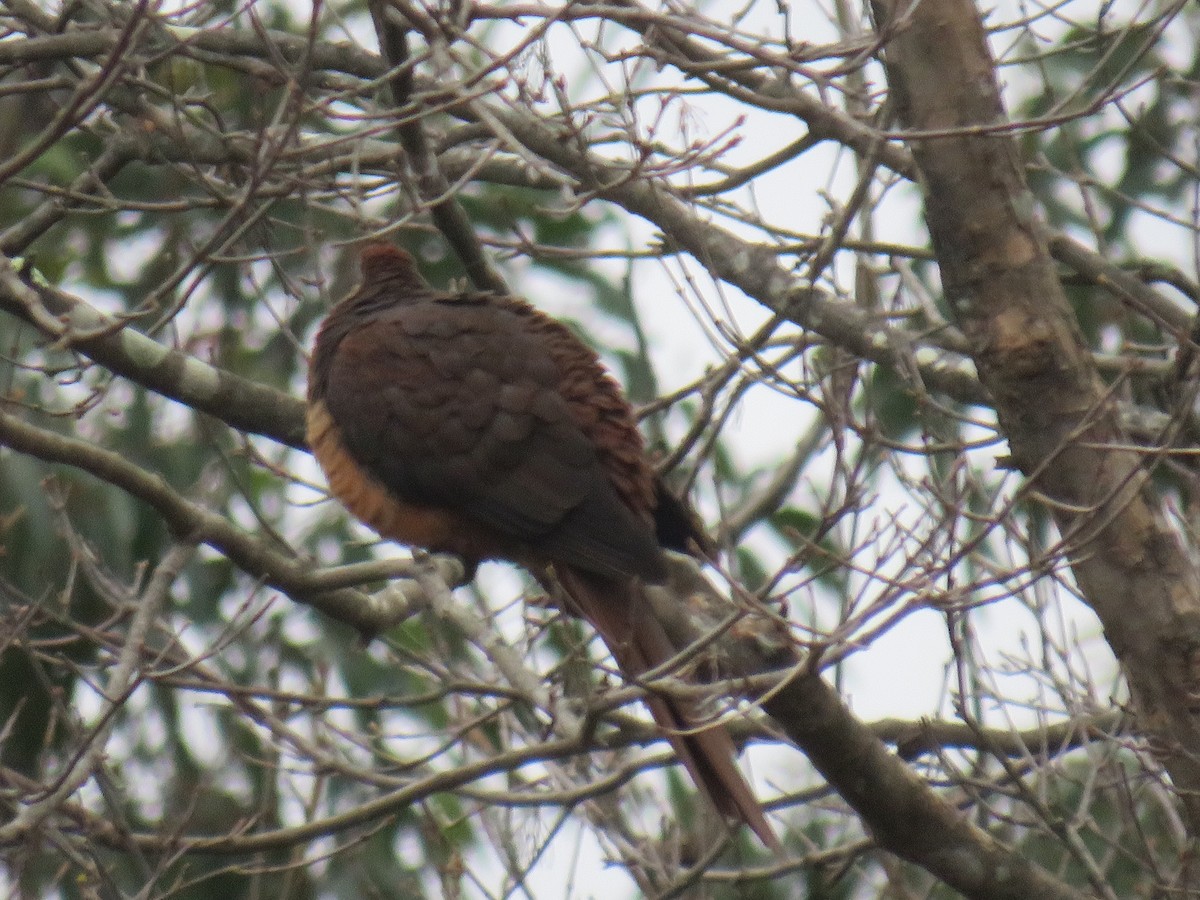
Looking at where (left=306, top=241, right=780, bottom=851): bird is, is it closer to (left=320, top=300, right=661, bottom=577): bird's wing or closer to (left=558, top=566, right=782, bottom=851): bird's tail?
(left=320, top=300, right=661, bottom=577): bird's wing

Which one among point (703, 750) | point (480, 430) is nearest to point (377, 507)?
point (480, 430)

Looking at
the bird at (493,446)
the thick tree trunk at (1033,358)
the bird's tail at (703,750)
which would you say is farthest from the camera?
the bird at (493,446)

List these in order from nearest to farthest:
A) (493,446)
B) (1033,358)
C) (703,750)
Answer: (1033,358), (703,750), (493,446)

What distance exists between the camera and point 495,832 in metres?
4.38

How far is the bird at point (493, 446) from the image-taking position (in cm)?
389

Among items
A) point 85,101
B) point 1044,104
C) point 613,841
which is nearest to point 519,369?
point 613,841

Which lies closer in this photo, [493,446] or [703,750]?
[703,750]

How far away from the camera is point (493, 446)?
398 cm

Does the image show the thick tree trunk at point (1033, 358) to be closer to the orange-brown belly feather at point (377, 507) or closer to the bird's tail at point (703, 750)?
the bird's tail at point (703, 750)

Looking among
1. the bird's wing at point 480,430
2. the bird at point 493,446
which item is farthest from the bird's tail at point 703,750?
the bird's wing at point 480,430

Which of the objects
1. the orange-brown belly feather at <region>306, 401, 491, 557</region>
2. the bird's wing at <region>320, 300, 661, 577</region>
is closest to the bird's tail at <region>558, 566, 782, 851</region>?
the bird's wing at <region>320, 300, 661, 577</region>

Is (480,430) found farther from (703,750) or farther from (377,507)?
(703,750)

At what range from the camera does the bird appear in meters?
3.89

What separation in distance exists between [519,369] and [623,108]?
33.0 inches
